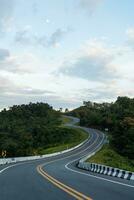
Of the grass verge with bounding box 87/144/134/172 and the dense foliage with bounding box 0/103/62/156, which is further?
the dense foliage with bounding box 0/103/62/156

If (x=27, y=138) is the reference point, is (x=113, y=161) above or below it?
below

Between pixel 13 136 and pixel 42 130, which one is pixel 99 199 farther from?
pixel 42 130

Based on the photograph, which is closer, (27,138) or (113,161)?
(113,161)

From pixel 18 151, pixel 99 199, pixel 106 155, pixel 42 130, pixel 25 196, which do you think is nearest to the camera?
pixel 99 199

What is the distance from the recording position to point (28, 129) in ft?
560

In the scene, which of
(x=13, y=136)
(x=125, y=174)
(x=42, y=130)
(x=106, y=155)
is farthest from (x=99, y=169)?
(x=42, y=130)

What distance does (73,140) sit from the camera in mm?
153125

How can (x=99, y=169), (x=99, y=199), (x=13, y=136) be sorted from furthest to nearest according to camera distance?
(x=13, y=136)
(x=99, y=169)
(x=99, y=199)

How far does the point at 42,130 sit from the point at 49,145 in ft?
43.9

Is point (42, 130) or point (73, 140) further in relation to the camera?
point (42, 130)

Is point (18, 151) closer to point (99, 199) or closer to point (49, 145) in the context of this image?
point (49, 145)

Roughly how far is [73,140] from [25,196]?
138 meters

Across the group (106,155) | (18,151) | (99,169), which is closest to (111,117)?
(18,151)

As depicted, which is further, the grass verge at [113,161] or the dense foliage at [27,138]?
the dense foliage at [27,138]
